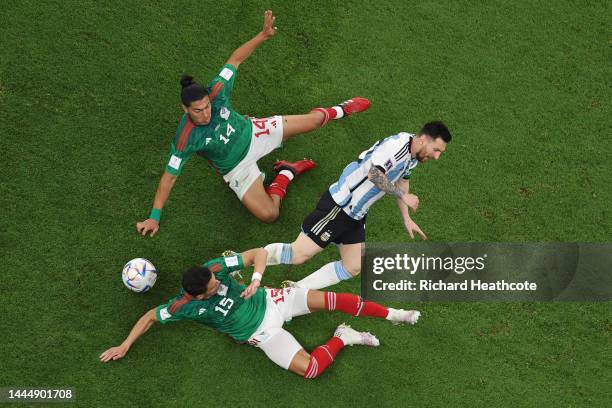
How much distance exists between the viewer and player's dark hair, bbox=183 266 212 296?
6.62m

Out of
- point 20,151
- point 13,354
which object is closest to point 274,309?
point 13,354

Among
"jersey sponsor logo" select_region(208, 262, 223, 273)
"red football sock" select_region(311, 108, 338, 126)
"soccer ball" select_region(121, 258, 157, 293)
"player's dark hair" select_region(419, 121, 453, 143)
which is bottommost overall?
"soccer ball" select_region(121, 258, 157, 293)

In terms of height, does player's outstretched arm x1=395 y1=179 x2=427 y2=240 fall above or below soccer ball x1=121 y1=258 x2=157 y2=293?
above

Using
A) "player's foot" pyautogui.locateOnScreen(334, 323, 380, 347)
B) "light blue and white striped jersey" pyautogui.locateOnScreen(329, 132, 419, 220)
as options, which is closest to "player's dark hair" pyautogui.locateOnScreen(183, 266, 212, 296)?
"light blue and white striped jersey" pyautogui.locateOnScreen(329, 132, 419, 220)

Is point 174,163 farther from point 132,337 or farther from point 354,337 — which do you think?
point 354,337

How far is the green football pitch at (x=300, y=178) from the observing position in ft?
Answer: 25.8

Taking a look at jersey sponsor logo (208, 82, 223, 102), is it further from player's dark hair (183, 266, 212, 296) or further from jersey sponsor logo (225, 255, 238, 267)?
player's dark hair (183, 266, 212, 296)

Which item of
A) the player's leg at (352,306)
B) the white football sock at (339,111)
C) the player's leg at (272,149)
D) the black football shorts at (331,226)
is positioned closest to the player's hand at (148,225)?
the player's leg at (272,149)

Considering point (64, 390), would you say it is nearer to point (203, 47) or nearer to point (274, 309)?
point (274, 309)

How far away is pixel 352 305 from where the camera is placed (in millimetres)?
7805

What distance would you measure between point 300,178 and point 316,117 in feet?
2.80

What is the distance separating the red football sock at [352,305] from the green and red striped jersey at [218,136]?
1938 millimetres

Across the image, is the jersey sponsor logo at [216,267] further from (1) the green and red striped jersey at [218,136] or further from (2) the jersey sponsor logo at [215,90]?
(2) the jersey sponsor logo at [215,90]

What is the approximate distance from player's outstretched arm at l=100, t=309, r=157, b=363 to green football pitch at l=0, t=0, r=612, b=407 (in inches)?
5.3
